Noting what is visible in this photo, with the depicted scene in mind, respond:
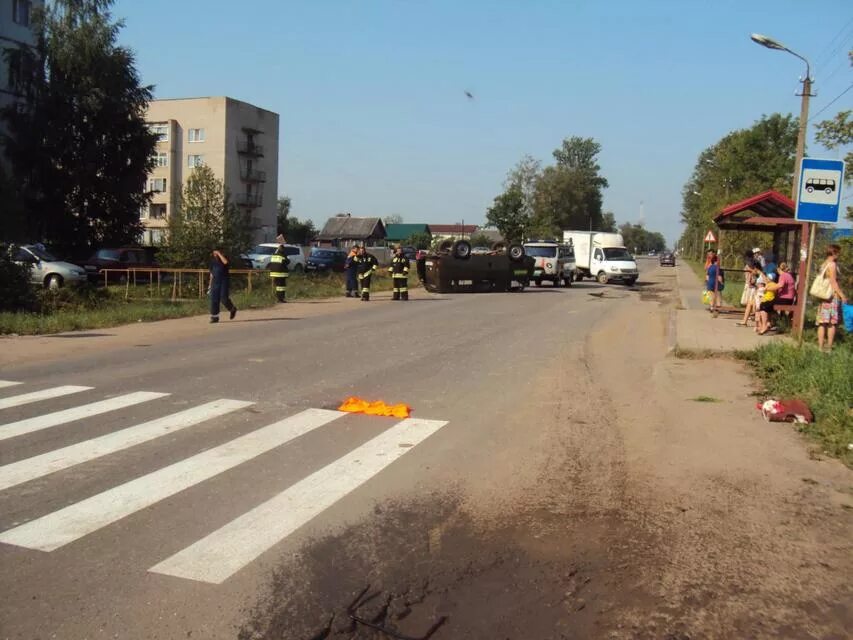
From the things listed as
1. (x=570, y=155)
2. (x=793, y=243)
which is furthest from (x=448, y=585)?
(x=570, y=155)

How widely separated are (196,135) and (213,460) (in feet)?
246

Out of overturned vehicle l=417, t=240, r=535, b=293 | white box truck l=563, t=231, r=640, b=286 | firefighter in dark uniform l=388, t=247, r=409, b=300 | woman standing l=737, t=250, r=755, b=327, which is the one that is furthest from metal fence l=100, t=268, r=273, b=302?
white box truck l=563, t=231, r=640, b=286

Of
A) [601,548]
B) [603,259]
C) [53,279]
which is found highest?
[603,259]

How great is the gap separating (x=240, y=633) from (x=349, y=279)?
73.9 ft

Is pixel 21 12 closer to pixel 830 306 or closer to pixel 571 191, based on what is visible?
pixel 830 306

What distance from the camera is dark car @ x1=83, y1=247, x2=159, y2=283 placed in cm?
2814

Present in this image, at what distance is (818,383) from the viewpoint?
28.8 feet

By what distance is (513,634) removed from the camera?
356 centimetres

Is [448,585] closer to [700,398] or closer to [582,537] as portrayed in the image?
[582,537]

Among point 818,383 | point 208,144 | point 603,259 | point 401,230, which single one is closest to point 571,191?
point 401,230

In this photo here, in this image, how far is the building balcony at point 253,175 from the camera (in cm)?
7806

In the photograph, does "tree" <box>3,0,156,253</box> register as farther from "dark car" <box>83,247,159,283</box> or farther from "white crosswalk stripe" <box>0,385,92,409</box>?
"white crosswalk stripe" <box>0,385,92,409</box>

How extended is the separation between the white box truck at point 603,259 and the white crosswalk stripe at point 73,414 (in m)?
33.3

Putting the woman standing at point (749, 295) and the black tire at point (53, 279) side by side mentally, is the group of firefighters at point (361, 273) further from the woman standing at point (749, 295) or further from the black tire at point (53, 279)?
the woman standing at point (749, 295)
